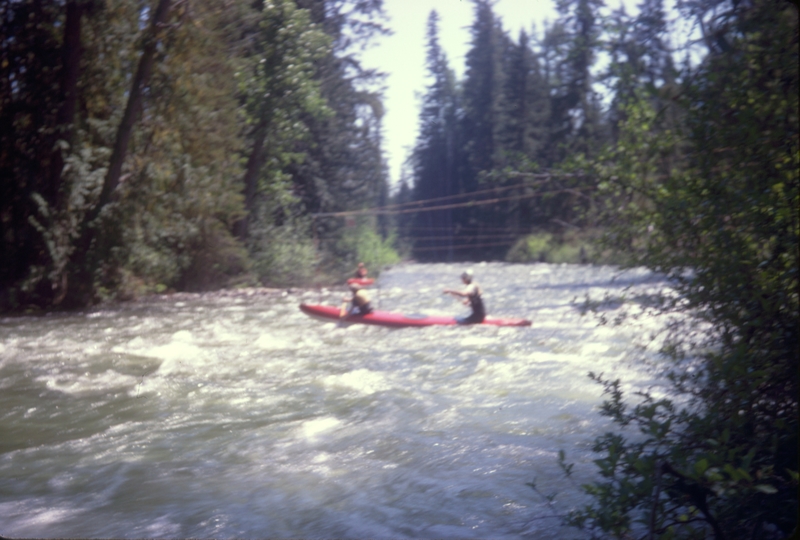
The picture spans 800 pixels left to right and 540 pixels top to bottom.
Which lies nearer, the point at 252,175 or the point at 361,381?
the point at 361,381

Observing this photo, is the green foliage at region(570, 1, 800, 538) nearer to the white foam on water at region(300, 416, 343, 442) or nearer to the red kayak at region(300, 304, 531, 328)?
the white foam on water at region(300, 416, 343, 442)

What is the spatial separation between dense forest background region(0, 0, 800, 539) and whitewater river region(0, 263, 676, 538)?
2.94 ft

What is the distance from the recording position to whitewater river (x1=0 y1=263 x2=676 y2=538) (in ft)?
13.1

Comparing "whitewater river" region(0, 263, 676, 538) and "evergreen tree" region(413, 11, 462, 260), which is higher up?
"evergreen tree" region(413, 11, 462, 260)

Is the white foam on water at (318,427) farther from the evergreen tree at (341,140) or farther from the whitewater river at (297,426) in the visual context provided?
the evergreen tree at (341,140)

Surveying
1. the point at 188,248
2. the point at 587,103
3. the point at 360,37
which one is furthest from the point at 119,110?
the point at 587,103

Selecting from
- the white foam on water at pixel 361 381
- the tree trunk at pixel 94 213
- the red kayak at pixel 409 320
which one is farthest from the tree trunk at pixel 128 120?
the white foam on water at pixel 361 381

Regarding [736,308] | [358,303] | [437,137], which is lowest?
[358,303]

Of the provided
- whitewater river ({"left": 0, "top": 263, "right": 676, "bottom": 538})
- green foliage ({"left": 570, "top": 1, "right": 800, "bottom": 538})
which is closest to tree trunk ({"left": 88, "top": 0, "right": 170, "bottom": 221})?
whitewater river ({"left": 0, "top": 263, "right": 676, "bottom": 538})

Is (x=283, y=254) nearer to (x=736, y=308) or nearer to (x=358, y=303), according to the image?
(x=358, y=303)

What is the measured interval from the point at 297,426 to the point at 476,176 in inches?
130

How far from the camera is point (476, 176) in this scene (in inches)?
291

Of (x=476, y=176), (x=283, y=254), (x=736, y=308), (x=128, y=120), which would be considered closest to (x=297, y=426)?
(x=476, y=176)

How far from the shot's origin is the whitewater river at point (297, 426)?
4008 millimetres
